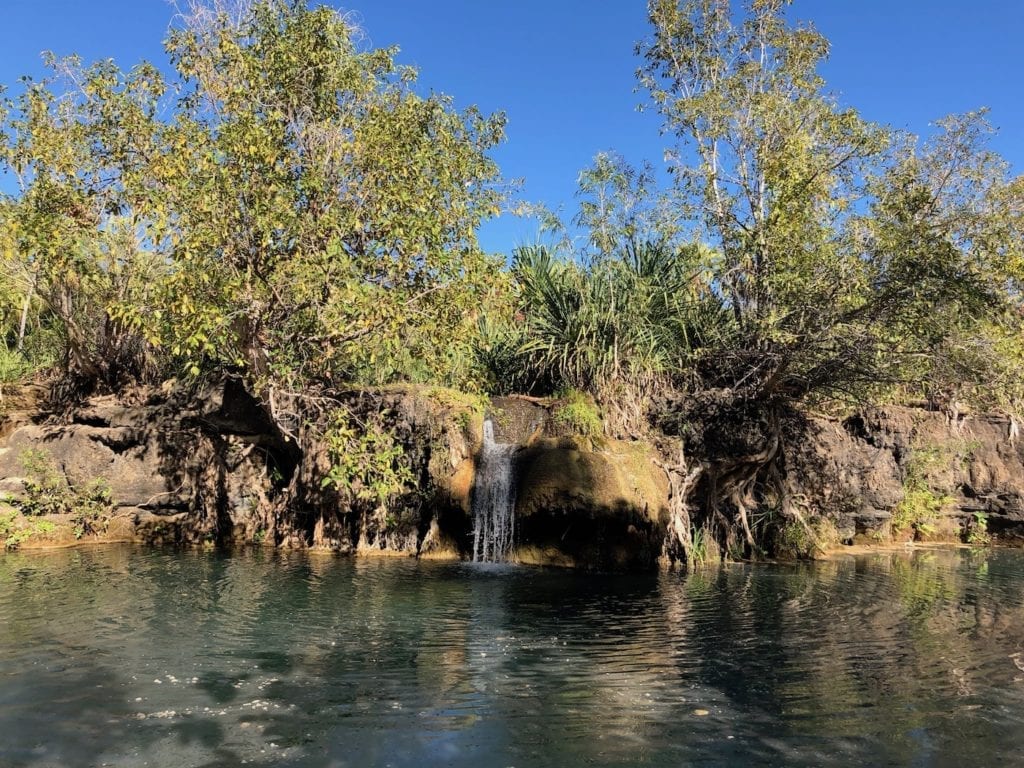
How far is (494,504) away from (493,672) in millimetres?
7287

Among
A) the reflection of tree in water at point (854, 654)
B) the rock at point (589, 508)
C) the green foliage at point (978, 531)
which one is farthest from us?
the green foliage at point (978, 531)

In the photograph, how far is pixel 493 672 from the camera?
6.41 m

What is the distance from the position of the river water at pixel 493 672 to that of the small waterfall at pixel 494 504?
6.88ft

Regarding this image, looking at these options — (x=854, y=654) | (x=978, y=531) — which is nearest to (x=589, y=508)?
(x=854, y=654)

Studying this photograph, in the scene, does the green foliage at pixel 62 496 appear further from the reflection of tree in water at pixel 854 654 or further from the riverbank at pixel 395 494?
the reflection of tree in water at pixel 854 654

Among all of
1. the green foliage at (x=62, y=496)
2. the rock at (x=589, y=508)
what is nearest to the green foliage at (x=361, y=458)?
the rock at (x=589, y=508)

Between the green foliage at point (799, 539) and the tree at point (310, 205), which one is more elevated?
the tree at point (310, 205)

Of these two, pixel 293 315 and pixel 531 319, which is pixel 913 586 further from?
pixel 293 315

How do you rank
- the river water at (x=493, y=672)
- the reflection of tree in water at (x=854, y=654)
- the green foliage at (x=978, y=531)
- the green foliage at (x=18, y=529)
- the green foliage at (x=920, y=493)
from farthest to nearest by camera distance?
the green foliage at (x=978, y=531) → the green foliage at (x=920, y=493) → the green foliage at (x=18, y=529) → the reflection of tree in water at (x=854, y=654) → the river water at (x=493, y=672)

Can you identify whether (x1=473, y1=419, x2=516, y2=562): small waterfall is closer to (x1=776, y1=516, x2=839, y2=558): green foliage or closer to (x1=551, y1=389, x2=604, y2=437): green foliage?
(x1=551, y1=389, x2=604, y2=437): green foliage

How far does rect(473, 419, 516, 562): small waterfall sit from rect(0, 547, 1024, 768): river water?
210 centimetres

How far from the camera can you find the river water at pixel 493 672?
4746 mm

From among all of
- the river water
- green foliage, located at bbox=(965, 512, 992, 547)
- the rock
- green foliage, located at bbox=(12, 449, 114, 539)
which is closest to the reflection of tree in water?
the river water

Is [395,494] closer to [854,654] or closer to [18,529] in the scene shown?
[18,529]
